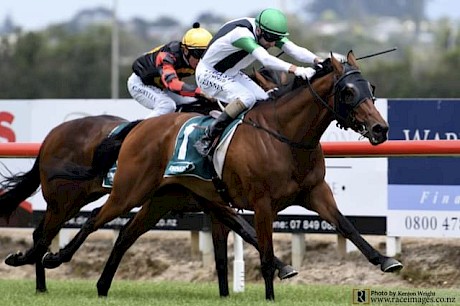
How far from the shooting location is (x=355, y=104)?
26.3 ft

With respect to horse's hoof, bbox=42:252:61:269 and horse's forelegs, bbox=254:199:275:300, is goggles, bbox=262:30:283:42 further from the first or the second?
horse's hoof, bbox=42:252:61:269

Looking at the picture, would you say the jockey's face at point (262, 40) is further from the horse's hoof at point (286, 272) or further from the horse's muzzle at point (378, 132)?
the horse's hoof at point (286, 272)

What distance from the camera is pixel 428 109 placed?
11.1m

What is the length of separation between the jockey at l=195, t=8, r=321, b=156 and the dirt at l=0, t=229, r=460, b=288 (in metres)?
3.26

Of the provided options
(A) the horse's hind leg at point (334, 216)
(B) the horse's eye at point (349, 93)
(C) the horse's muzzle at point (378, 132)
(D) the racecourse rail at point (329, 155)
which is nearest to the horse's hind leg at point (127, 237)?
(D) the racecourse rail at point (329, 155)

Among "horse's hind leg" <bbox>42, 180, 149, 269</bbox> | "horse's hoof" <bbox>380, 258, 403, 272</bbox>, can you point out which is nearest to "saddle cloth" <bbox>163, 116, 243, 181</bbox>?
"horse's hind leg" <bbox>42, 180, 149, 269</bbox>

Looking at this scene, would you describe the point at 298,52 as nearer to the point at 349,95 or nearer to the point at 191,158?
the point at 349,95

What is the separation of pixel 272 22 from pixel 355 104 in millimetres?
950

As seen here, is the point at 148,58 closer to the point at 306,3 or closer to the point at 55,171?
the point at 55,171

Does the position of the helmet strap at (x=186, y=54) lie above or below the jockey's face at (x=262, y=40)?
below

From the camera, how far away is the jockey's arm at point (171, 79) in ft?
32.0

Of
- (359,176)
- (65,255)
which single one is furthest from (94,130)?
(359,176)

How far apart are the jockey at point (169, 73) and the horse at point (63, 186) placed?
139 mm

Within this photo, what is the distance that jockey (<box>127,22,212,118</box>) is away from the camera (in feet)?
32.1
